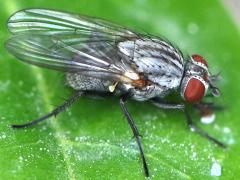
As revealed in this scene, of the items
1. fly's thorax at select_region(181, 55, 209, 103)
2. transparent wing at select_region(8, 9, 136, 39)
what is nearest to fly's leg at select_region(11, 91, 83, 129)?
transparent wing at select_region(8, 9, 136, 39)

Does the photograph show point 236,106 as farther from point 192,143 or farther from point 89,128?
point 89,128

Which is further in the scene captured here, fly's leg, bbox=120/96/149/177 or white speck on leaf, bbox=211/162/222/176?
white speck on leaf, bbox=211/162/222/176

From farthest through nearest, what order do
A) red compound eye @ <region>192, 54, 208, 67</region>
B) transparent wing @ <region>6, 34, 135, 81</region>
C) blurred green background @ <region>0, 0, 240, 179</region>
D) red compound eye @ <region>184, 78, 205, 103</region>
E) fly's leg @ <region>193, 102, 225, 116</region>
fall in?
fly's leg @ <region>193, 102, 225, 116</region>
red compound eye @ <region>192, 54, 208, 67</region>
red compound eye @ <region>184, 78, 205, 103</region>
transparent wing @ <region>6, 34, 135, 81</region>
blurred green background @ <region>0, 0, 240, 179</region>

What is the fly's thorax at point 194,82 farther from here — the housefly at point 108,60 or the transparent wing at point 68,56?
the transparent wing at point 68,56

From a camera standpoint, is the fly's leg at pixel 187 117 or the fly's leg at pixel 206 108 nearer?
the fly's leg at pixel 187 117

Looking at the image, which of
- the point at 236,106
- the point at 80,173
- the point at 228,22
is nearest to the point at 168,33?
the point at 228,22

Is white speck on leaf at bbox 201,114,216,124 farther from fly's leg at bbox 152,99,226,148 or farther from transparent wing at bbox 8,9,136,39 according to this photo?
transparent wing at bbox 8,9,136,39

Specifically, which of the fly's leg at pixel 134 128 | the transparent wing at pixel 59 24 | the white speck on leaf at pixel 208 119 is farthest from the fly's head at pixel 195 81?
the transparent wing at pixel 59 24

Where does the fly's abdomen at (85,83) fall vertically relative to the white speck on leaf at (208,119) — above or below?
above
